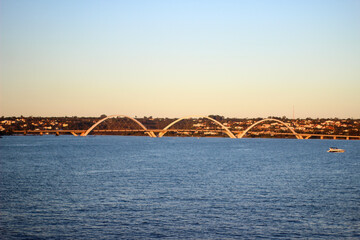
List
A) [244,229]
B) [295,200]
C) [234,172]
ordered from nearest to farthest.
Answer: [244,229] < [295,200] < [234,172]

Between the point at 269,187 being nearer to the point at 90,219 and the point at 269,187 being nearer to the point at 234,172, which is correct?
the point at 234,172

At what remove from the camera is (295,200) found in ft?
123

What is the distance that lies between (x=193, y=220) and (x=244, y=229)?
12.0ft

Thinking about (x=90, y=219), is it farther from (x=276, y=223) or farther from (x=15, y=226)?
(x=276, y=223)

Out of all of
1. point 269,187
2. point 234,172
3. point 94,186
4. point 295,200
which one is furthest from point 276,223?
point 234,172

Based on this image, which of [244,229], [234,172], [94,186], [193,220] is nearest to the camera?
[244,229]

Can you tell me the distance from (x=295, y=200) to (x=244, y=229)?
1151 cm

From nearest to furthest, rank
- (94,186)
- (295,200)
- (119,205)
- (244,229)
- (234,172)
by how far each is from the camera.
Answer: (244,229) < (119,205) < (295,200) < (94,186) < (234,172)

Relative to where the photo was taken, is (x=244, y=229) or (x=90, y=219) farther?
(x=90, y=219)

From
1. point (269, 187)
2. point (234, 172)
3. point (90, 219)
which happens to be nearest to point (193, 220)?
point (90, 219)

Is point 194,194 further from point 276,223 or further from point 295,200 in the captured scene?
point 276,223

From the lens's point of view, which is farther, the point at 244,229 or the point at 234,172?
the point at 234,172

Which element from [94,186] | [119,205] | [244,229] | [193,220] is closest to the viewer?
[244,229]

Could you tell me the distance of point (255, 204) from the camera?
116 feet
